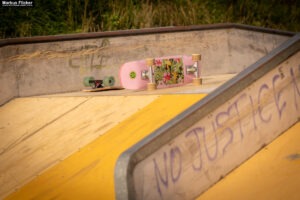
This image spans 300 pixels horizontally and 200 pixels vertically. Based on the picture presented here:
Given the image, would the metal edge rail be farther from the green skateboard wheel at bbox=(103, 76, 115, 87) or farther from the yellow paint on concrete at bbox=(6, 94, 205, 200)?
the yellow paint on concrete at bbox=(6, 94, 205, 200)

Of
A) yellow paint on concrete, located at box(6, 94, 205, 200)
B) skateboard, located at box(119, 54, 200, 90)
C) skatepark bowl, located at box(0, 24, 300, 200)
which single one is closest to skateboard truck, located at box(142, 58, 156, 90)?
skateboard, located at box(119, 54, 200, 90)

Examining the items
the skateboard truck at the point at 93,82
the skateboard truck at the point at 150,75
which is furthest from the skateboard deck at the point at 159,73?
the skateboard truck at the point at 93,82

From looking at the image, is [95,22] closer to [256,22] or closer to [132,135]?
[256,22]

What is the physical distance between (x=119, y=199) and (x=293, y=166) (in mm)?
1711

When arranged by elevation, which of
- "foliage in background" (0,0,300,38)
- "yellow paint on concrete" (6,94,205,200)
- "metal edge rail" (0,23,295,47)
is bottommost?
"yellow paint on concrete" (6,94,205,200)

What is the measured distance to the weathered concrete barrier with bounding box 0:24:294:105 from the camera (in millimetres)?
10680

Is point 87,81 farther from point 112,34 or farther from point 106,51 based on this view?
point 112,34

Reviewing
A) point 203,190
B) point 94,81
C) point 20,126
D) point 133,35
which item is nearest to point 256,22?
point 133,35

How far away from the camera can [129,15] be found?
43.1 feet

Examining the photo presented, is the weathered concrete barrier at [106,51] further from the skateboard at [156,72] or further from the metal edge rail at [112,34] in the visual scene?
the skateboard at [156,72]

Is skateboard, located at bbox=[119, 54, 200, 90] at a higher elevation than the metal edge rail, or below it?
below

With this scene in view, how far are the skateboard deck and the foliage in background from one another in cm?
336

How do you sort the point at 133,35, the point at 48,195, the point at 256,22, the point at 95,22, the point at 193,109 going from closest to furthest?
the point at 193,109 < the point at 48,195 < the point at 133,35 < the point at 95,22 < the point at 256,22

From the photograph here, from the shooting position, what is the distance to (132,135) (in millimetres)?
6500
